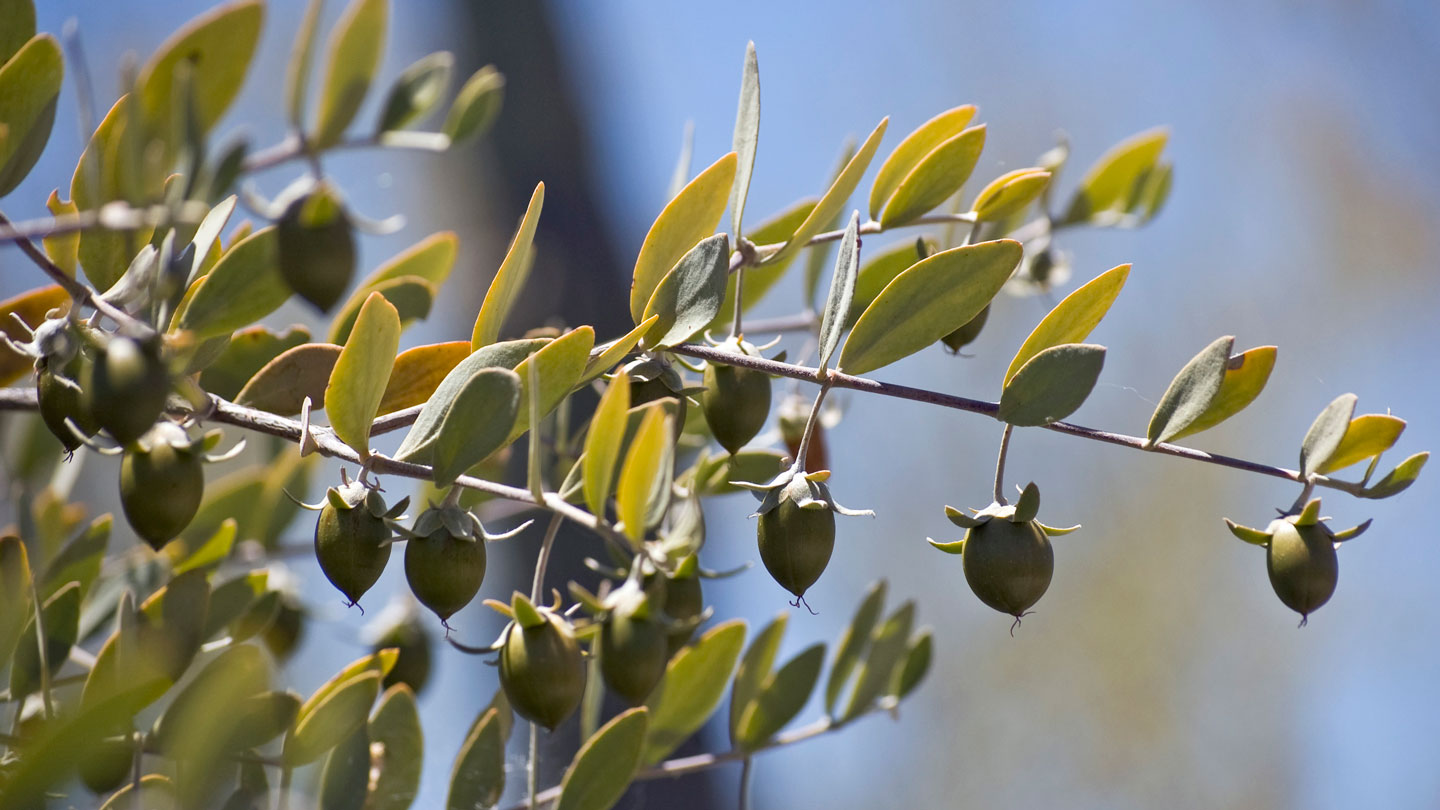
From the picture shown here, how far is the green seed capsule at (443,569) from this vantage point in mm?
619

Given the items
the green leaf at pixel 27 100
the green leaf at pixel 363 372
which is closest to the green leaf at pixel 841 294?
the green leaf at pixel 363 372

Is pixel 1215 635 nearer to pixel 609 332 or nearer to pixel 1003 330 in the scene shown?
pixel 1003 330

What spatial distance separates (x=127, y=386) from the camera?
0.50 m

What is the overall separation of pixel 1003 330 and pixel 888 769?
4.97 feet

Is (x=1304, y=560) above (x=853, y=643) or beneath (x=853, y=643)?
above

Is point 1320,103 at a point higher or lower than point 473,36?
higher

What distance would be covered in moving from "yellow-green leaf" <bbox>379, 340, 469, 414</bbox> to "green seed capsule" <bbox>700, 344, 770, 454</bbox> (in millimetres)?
155

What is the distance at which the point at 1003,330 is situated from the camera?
352cm

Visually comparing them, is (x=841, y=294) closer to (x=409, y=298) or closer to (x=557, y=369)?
(x=557, y=369)

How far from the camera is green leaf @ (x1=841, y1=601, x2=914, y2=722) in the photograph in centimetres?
106

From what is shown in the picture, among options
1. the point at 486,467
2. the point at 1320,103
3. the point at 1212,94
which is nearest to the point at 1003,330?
the point at 1212,94

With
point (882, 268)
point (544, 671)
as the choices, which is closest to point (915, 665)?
point (882, 268)

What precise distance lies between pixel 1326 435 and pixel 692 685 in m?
0.48

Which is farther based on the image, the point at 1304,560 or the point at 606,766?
the point at 606,766
